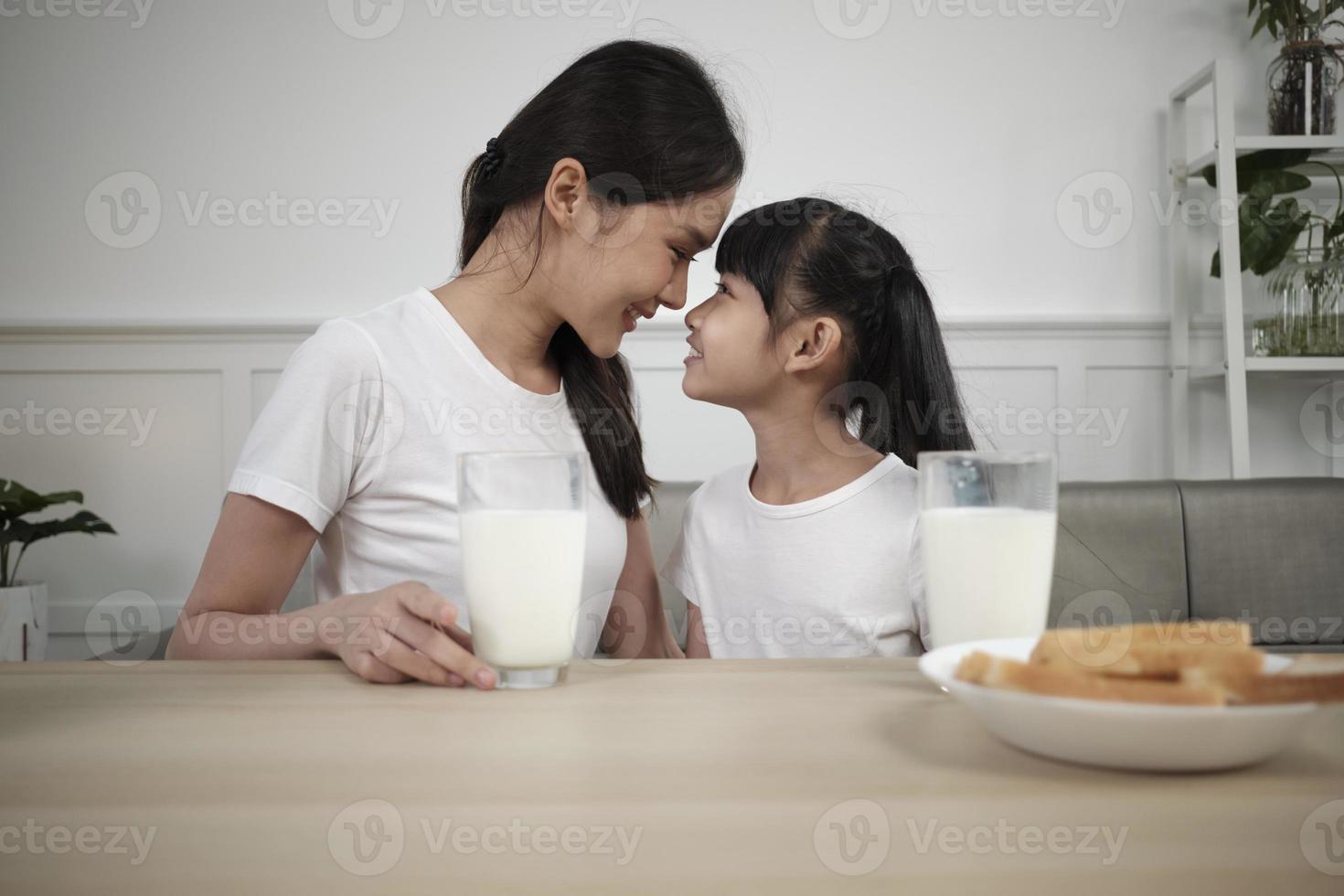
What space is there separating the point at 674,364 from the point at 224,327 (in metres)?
1.15

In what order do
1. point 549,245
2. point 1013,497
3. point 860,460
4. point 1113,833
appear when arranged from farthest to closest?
point 860,460
point 549,245
point 1013,497
point 1113,833

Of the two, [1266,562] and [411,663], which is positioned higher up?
[411,663]

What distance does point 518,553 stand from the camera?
61 cm

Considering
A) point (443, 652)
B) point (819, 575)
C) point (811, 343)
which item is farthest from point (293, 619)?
point (811, 343)

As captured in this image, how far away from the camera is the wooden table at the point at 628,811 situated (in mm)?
347

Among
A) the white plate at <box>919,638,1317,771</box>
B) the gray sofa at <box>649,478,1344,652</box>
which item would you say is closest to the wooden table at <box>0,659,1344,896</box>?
the white plate at <box>919,638,1317,771</box>

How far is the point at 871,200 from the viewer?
2635 mm

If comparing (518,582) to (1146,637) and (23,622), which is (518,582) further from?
(23,622)

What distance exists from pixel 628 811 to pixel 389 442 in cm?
80

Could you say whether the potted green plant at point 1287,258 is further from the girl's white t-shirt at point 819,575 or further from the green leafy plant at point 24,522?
the green leafy plant at point 24,522

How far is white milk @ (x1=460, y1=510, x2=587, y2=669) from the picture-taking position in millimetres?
610

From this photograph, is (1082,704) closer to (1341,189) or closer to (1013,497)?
(1013,497)

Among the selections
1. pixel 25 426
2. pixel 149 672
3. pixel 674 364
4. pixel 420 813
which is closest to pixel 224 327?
pixel 25 426

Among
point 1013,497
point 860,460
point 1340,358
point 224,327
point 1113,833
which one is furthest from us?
point 224,327
